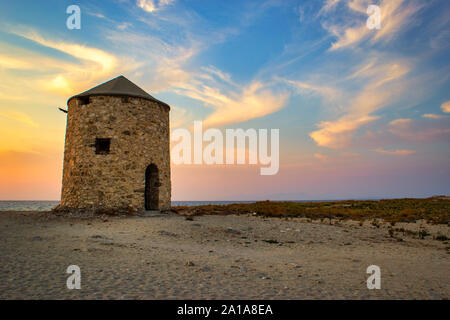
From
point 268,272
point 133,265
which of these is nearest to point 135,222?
point 133,265

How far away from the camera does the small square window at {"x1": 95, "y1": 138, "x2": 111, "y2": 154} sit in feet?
47.6

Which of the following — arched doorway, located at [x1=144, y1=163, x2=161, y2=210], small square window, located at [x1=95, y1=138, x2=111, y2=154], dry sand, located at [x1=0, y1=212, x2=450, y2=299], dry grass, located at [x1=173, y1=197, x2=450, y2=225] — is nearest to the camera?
dry sand, located at [x1=0, y1=212, x2=450, y2=299]

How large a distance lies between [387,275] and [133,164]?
11.9 m

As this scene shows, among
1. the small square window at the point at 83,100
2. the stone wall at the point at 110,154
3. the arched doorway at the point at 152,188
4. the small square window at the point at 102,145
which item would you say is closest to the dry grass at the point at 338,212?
the arched doorway at the point at 152,188

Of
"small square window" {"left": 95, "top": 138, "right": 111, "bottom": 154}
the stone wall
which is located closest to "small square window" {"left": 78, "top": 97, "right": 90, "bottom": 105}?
the stone wall

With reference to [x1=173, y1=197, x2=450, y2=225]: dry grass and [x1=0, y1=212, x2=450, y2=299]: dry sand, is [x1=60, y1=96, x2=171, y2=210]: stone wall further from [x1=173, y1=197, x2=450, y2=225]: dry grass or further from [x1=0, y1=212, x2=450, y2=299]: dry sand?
[x1=173, y1=197, x2=450, y2=225]: dry grass

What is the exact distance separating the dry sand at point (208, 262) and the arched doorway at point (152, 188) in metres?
3.94

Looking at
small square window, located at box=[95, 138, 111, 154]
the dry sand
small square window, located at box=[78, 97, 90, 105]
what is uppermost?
small square window, located at box=[78, 97, 90, 105]

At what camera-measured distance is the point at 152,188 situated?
15836 millimetres

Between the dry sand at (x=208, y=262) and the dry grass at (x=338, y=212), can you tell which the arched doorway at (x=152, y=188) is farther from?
the dry sand at (x=208, y=262)

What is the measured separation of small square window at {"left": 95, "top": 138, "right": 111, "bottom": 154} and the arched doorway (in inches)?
95.8

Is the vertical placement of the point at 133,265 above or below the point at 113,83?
below

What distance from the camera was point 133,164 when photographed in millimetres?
14555
